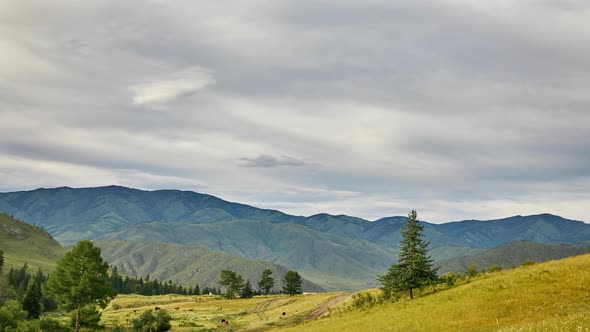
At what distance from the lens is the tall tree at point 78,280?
66125 millimetres

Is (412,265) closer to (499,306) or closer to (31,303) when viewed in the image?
(499,306)

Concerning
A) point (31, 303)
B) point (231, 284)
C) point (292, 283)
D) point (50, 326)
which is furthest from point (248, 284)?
point (50, 326)

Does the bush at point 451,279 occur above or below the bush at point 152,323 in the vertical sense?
above

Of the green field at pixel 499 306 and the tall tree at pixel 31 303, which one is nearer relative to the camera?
the green field at pixel 499 306

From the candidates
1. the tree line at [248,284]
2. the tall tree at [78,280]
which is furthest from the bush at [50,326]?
the tree line at [248,284]

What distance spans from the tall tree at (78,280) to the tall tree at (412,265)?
44.9 metres

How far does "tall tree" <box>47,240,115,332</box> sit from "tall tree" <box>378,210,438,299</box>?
4494 centimetres

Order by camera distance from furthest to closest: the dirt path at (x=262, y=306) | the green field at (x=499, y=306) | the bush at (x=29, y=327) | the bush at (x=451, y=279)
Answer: the dirt path at (x=262, y=306)
the bush at (x=29, y=327)
the bush at (x=451, y=279)
the green field at (x=499, y=306)

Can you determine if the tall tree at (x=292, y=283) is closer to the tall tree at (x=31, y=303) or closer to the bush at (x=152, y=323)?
the bush at (x=152, y=323)

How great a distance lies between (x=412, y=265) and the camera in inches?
2140

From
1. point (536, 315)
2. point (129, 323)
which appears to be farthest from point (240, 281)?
point (536, 315)

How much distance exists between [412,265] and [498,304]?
17.5 meters

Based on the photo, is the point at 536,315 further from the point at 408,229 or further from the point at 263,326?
the point at 263,326

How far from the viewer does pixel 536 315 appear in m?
32.0
